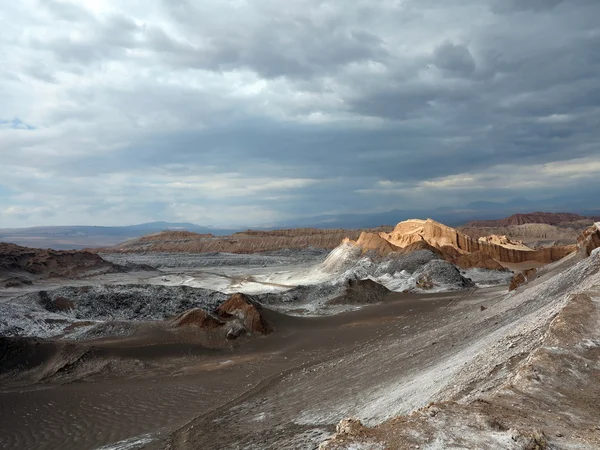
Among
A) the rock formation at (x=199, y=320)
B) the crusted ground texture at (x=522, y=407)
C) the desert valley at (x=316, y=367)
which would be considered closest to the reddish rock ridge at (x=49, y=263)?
the desert valley at (x=316, y=367)

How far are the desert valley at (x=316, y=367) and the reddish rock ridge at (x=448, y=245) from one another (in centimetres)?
1038

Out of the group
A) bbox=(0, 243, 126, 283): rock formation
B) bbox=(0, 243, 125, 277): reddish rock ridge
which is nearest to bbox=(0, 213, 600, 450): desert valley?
bbox=(0, 243, 126, 283): rock formation

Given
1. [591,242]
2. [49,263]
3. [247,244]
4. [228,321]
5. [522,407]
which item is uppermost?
[591,242]

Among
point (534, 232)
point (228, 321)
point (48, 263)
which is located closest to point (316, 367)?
point (228, 321)

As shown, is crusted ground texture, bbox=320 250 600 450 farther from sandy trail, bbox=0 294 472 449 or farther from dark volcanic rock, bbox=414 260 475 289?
dark volcanic rock, bbox=414 260 475 289

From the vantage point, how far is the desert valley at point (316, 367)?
5.80m

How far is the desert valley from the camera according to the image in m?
5.80

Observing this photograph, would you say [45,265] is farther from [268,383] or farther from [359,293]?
[268,383]

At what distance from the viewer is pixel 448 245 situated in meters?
49.2

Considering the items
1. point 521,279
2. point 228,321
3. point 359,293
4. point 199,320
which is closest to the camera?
point 199,320

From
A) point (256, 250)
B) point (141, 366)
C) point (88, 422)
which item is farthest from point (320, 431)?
point (256, 250)

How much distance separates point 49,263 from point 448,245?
44468 millimetres

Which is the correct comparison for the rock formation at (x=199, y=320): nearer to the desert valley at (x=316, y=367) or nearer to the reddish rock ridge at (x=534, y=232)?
the desert valley at (x=316, y=367)

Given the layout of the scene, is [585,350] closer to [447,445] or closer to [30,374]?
[447,445]
